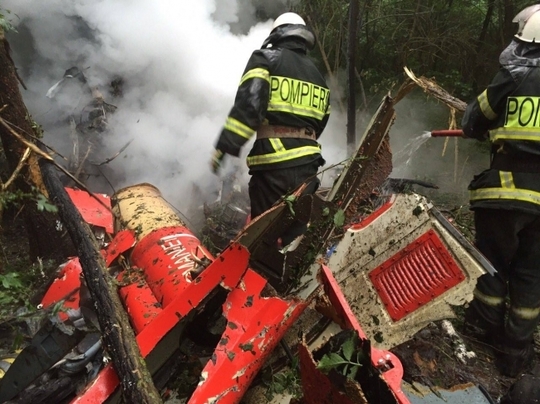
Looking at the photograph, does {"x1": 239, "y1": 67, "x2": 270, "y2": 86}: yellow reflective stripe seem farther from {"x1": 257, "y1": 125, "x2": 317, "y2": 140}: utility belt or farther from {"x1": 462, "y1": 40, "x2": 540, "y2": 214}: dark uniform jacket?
{"x1": 462, "y1": 40, "x2": 540, "y2": 214}: dark uniform jacket

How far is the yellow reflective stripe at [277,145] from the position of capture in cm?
310

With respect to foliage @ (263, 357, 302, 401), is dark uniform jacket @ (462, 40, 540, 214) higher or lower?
higher

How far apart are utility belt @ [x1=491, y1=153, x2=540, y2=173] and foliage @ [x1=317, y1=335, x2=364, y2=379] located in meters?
2.02

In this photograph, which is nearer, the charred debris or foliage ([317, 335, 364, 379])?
foliage ([317, 335, 364, 379])

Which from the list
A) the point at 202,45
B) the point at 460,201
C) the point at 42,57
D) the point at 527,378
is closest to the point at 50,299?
the point at 527,378

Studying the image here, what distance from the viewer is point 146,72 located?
5.53 metres

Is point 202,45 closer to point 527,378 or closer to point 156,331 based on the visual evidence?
point 156,331

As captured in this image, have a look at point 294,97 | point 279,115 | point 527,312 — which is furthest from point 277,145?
point 527,312

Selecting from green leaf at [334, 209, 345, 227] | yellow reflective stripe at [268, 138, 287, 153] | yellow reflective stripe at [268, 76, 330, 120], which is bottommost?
green leaf at [334, 209, 345, 227]

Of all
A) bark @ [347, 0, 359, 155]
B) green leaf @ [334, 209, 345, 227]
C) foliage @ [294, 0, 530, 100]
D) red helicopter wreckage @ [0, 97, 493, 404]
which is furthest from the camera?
foliage @ [294, 0, 530, 100]

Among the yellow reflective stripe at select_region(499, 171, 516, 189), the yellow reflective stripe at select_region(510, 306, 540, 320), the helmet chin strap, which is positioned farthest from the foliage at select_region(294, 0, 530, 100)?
the yellow reflective stripe at select_region(510, 306, 540, 320)

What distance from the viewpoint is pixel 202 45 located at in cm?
561

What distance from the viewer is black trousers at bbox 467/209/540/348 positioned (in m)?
2.89

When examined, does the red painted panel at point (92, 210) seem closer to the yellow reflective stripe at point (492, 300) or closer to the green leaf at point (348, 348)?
the green leaf at point (348, 348)
